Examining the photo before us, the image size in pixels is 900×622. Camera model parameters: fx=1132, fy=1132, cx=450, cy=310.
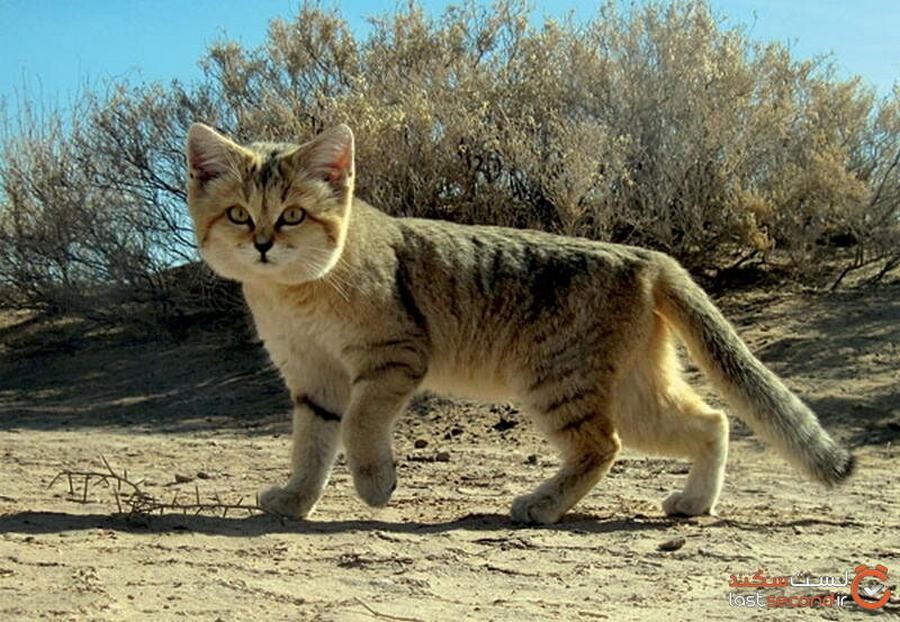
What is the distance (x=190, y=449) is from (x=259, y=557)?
3.76m

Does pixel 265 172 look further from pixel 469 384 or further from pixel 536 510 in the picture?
pixel 536 510

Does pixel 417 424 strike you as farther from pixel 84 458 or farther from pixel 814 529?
pixel 814 529

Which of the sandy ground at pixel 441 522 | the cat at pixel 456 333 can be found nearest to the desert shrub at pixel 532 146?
the sandy ground at pixel 441 522

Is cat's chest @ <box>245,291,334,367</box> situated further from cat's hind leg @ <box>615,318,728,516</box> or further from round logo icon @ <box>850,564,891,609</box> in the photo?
round logo icon @ <box>850,564,891,609</box>

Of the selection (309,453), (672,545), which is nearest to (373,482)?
(309,453)

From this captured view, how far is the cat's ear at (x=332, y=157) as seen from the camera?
16.0 feet

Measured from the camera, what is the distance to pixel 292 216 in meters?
4.75

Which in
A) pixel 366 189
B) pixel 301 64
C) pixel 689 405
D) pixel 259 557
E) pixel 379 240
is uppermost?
pixel 301 64

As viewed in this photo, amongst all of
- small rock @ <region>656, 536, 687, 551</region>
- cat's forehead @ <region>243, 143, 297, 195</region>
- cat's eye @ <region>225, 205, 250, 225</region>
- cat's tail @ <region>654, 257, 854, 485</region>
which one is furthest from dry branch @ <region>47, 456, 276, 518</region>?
cat's tail @ <region>654, 257, 854, 485</region>

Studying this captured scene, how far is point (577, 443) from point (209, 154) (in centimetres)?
202

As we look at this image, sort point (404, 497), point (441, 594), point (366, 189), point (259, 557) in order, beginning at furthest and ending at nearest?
point (366, 189) < point (404, 497) < point (259, 557) < point (441, 594)

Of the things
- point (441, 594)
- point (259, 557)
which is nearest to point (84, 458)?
point (259, 557)

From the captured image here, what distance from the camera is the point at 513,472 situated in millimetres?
6609

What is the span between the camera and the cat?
4750 mm
